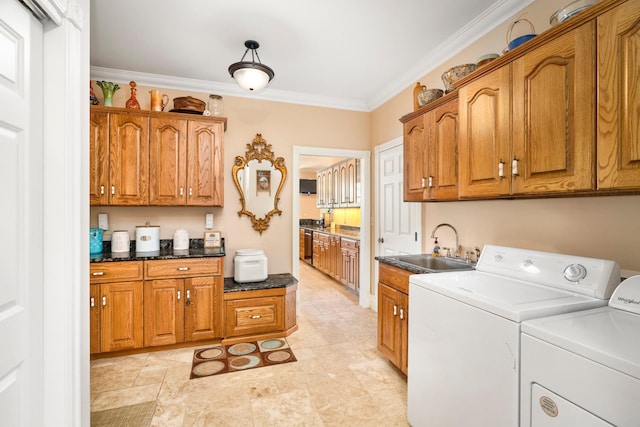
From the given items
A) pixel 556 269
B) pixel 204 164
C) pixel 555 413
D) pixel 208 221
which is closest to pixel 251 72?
pixel 204 164

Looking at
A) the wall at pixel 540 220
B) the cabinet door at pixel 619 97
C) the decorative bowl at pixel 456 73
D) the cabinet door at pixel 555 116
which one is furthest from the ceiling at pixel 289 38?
the cabinet door at pixel 619 97

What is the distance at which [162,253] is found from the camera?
3006 millimetres

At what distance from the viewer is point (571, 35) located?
141cm

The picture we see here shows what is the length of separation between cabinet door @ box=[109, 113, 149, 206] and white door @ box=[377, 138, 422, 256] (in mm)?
2678

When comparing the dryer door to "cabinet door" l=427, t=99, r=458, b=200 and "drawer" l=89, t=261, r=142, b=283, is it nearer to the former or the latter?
"cabinet door" l=427, t=99, r=458, b=200

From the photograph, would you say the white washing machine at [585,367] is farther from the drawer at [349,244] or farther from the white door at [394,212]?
the drawer at [349,244]

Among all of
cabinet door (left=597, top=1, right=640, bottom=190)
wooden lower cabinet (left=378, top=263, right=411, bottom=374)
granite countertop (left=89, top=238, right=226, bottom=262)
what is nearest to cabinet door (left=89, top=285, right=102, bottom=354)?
granite countertop (left=89, top=238, right=226, bottom=262)

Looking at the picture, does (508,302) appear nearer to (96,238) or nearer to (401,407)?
(401,407)

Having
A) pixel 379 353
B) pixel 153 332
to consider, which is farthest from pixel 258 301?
pixel 379 353

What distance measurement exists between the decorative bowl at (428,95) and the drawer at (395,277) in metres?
1.42

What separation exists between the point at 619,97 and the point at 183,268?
3.17m

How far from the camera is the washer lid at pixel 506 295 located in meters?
1.25

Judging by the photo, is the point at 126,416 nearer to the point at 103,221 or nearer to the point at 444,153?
the point at 103,221

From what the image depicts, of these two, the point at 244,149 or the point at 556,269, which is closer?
the point at 556,269
